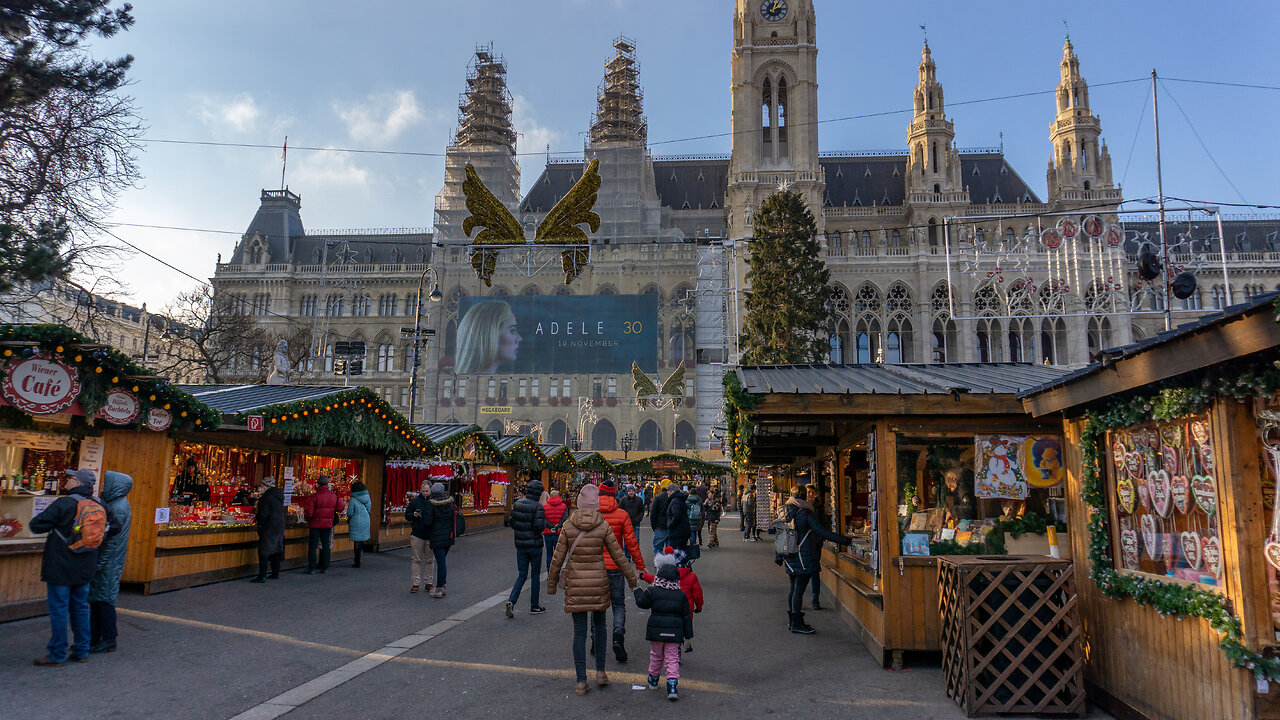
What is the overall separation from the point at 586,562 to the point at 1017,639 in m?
3.28

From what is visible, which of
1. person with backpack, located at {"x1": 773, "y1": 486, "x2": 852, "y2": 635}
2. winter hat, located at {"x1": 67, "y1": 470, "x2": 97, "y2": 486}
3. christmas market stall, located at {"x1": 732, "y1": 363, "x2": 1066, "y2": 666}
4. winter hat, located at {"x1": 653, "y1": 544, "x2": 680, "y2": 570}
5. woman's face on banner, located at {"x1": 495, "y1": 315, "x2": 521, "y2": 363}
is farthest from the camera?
woman's face on banner, located at {"x1": 495, "y1": 315, "x2": 521, "y2": 363}

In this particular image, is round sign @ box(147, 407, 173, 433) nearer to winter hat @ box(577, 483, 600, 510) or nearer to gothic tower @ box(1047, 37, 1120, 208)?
winter hat @ box(577, 483, 600, 510)

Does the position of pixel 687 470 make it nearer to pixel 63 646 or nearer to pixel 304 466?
pixel 304 466

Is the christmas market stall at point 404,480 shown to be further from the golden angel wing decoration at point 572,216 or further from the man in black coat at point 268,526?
the golden angel wing decoration at point 572,216

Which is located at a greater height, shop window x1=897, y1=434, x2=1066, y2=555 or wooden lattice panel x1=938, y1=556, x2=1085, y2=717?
shop window x1=897, y1=434, x2=1066, y2=555

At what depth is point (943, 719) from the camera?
5285 mm

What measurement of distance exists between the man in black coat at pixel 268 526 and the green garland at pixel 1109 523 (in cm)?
1059

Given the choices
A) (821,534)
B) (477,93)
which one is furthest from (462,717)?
(477,93)

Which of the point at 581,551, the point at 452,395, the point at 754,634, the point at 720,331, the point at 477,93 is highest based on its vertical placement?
the point at 477,93

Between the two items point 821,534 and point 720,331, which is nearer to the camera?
point 821,534

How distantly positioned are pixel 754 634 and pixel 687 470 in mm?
27889

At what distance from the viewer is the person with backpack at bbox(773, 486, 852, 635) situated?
8.24 m

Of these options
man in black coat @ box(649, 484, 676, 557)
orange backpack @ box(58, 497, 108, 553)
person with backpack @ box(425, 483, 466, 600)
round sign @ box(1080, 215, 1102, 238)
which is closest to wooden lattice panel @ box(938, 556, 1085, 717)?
man in black coat @ box(649, 484, 676, 557)

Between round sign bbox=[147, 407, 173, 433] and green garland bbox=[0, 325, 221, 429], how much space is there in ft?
0.16
